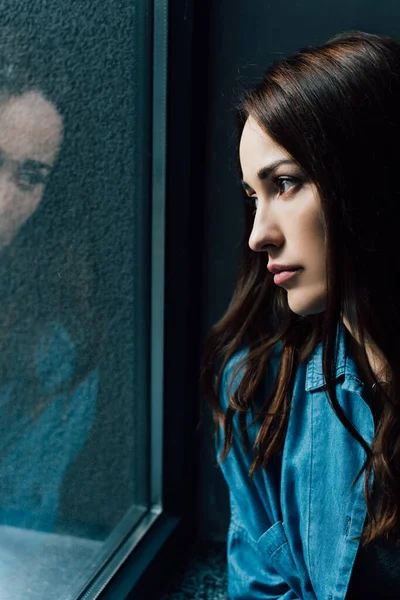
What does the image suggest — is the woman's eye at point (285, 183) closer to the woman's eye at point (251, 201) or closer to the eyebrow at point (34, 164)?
the woman's eye at point (251, 201)

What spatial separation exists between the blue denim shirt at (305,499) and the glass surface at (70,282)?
23 cm

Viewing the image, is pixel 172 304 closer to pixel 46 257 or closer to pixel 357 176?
pixel 46 257

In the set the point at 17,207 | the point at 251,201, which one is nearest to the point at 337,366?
the point at 251,201

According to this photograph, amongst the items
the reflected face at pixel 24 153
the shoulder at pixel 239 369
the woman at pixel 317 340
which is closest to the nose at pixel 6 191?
the reflected face at pixel 24 153

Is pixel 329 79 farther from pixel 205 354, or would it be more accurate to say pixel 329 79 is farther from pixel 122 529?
pixel 122 529

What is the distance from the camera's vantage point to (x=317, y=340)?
127cm

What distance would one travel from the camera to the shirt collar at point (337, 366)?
1208 millimetres

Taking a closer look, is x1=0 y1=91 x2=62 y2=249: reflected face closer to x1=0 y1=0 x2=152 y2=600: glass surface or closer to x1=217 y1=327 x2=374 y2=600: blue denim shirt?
x1=0 y1=0 x2=152 y2=600: glass surface

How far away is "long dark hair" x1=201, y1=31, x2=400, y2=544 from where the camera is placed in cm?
101

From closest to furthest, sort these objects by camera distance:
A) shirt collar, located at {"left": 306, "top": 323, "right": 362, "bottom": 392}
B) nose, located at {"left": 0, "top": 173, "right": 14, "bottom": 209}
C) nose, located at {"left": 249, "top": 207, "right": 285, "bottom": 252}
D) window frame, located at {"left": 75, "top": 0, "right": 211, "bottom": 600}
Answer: nose, located at {"left": 0, "top": 173, "right": 14, "bottom": 209} → nose, located at {"left": 249, "top": 207, "right": 285, "bottom": 252} → shirt collar, located at {"left": 306, "top": 323, "right": 362, "bottom": 392} → window frame, located at {"left": 75, "top": 0, "right": 211, "bottom": 600}

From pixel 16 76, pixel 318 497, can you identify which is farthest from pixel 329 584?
pixel 16 76

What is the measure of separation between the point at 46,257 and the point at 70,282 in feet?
0.27

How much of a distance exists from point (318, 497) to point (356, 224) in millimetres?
480

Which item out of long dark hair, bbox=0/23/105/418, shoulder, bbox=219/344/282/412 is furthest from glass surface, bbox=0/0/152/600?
shoulder, bbox=219/344/282/412
